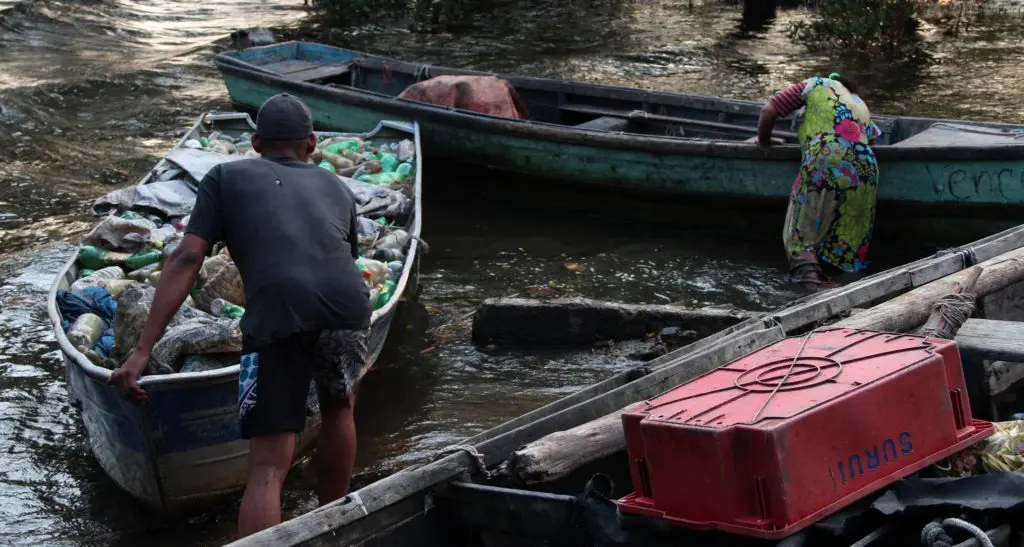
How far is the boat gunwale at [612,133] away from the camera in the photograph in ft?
24.5

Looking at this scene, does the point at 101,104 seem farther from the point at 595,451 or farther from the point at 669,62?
the point at 595,451

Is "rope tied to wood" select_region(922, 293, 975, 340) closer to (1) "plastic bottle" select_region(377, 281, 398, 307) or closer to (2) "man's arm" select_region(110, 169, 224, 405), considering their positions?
(2) "man's arm" select_region(110, 169, 224, 405)

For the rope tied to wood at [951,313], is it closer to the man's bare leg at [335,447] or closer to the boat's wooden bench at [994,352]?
the boat's wooden bench at [994,352]

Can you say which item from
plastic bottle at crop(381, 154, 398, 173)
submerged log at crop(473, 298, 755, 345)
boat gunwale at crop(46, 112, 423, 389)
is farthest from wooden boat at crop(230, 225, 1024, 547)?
plastic bottle at crop(381, 154, 398, 173)

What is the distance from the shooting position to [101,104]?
14.0 m

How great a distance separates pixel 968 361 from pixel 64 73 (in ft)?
46.6

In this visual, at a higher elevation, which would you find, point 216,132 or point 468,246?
point 216,132

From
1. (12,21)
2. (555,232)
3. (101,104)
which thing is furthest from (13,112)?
(555,232)

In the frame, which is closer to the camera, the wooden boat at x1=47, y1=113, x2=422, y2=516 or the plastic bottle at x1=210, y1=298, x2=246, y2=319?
the wooden boat at x1=47, y1=113, x2=422, y2=516

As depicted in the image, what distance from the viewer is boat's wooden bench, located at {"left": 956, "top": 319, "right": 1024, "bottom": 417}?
3783 mm

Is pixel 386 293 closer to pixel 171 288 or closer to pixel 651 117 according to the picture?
pixel 171 288

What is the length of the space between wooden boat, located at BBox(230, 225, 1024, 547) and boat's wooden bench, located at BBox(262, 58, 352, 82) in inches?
321

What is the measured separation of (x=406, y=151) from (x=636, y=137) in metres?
1.84

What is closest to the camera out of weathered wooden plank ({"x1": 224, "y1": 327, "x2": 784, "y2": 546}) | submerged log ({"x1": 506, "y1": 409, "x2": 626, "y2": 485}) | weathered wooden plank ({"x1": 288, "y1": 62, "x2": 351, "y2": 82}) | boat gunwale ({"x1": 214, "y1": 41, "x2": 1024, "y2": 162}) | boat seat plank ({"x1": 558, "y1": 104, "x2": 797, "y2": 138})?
weathered wooden plank ({"x1": 224, "y1": 327, "x2": 784, "y2": 546})
